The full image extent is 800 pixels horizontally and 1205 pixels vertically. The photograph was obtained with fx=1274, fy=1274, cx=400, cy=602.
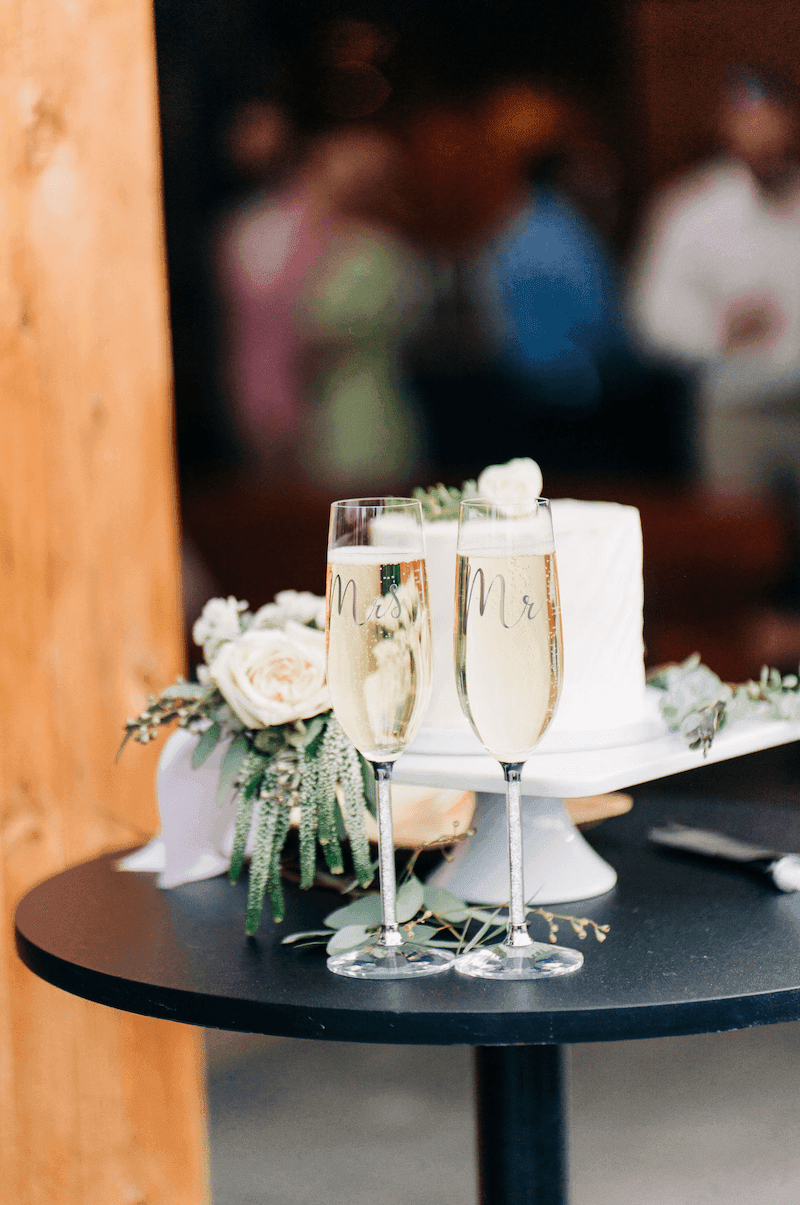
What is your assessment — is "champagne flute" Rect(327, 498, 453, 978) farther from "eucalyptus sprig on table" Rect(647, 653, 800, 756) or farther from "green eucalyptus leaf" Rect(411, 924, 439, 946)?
"eucalyptus sprig on table" Rect(647, 653, 800, 756)

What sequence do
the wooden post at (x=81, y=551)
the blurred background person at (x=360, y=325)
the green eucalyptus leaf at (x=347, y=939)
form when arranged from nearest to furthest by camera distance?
the green eucalyptus leaf at (x=347, y=939) → the wooden post at (x=81, y=551) → the blurred background person at (x=360, y=325)

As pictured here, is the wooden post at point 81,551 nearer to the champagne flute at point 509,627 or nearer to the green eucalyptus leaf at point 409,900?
the green eucalyptus leaf at point 409,900

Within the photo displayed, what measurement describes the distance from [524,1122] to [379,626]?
41cm

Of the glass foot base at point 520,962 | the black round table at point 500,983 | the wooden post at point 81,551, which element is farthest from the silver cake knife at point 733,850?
the wooden post at point 81,551

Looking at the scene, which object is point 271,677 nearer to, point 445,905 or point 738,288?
point 445,905

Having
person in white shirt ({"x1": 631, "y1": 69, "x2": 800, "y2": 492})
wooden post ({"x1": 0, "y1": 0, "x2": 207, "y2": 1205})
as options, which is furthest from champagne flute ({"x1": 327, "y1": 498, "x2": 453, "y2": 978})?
person in white shirt ({"x1": 631, "y1": 69, "x2": 800, "y2": 492})

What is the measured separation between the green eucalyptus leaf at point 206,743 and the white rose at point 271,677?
0.03 meters

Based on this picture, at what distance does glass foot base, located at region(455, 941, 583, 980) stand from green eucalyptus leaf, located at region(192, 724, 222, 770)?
0.89 feet

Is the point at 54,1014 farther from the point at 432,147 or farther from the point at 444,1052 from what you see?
the point at 432,147

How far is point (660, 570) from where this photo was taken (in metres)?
2.55

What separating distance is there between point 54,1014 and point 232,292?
1.63 m

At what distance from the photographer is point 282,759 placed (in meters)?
0.89

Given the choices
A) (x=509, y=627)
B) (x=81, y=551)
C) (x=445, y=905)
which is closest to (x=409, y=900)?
(x=445, y=905)

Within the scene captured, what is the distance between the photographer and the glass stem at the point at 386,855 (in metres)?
0.76
